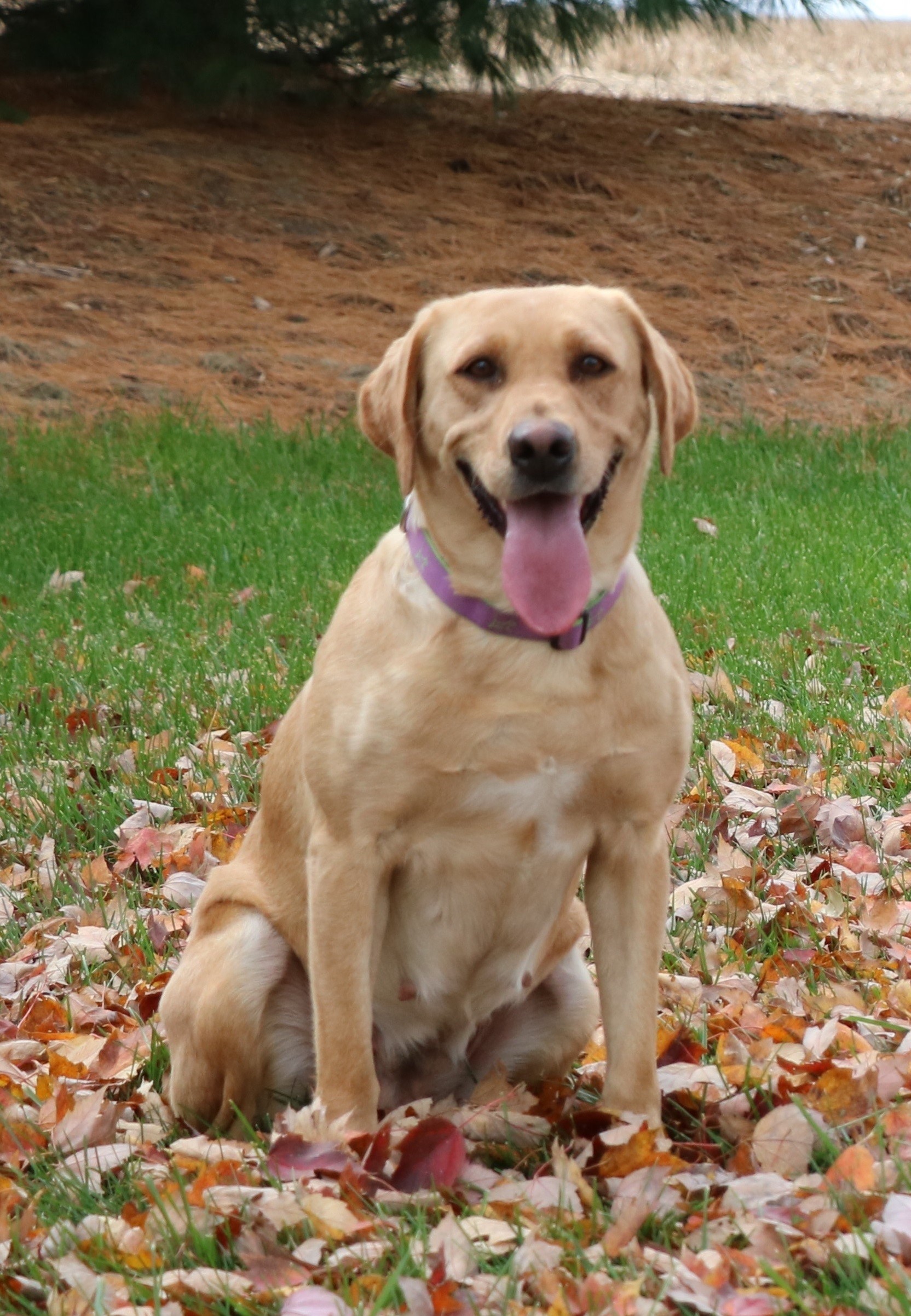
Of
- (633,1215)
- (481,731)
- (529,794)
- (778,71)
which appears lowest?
(633,1215)

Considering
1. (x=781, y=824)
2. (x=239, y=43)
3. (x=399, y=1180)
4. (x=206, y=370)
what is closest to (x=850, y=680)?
(x=781, y=824)

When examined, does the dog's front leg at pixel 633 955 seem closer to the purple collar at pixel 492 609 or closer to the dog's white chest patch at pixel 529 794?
the dog's white chest patch at pixel 529 794

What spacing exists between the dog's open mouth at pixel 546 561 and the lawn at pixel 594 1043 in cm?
96

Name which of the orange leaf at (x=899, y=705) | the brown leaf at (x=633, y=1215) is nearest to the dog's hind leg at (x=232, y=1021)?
the brown leaf at (x=633, y=1215)

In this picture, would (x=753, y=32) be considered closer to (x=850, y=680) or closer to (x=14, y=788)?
(x=850, y=680)

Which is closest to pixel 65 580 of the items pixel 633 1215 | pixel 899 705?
pixel 899 705

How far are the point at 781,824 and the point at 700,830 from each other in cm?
25

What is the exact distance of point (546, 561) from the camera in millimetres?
2961

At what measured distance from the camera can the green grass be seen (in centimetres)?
568

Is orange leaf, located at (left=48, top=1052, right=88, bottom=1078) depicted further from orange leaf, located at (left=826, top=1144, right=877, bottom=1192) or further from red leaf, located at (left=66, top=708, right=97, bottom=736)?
red leaf, located at (left=66, top=708, right=97, bottom=736)

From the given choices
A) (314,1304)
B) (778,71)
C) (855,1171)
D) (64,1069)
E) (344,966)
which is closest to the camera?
(314,1304)

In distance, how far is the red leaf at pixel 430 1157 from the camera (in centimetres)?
280

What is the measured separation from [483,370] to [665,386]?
384 mm

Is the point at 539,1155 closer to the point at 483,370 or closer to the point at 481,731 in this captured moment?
the point at 481,731
